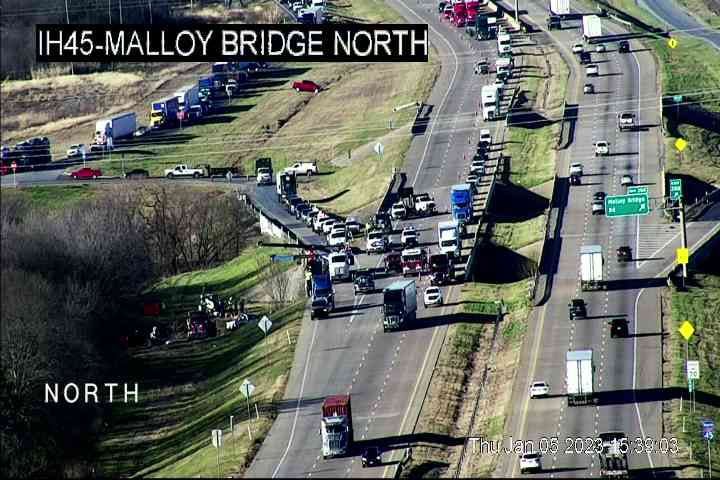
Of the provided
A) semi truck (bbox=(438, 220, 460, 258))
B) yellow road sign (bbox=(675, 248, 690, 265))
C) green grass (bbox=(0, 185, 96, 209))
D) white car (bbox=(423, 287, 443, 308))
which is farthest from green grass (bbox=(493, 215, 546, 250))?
green grass (bbox=(0, 185, 96, 209))

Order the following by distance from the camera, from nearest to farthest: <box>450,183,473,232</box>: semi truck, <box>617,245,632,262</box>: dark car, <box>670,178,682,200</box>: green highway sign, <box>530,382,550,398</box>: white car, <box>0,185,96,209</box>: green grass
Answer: <box>530,382,550,398</box>: white car
<box>617,245,632,262</box>: dark car
<box>670,178,682,200</box>: green highway sign
<box>450,183,473,232</box>: semi truck
<box>0,185,96,209</box>: green grass

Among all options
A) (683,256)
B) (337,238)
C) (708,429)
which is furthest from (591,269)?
(708,429)

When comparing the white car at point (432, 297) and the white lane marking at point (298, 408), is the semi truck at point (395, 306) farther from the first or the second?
the white lane marking at point (298, 408)

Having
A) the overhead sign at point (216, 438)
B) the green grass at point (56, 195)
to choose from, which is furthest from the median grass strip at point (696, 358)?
the green grass at point (56, 195)

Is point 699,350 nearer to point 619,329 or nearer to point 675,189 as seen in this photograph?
point 619,329

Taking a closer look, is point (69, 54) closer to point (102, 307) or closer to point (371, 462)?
point (371, 462)

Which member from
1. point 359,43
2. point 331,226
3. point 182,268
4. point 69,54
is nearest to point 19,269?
point 69,54

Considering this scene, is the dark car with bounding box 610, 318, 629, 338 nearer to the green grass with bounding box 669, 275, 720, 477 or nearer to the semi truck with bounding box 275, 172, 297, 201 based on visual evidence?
the green grass with bounding box 669, 275, 720, 477
